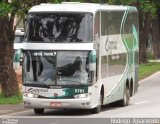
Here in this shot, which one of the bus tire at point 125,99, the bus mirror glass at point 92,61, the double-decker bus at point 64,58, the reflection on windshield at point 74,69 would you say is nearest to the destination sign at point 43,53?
the double-decker bus at point 64,58

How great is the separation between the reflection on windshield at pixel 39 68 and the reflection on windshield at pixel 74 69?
0.75ft

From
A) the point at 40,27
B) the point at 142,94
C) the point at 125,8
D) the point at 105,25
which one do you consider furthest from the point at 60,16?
the point at 142,94

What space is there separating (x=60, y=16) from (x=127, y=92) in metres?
5.74

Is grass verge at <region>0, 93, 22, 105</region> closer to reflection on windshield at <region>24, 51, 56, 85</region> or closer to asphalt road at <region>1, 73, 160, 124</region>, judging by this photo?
asphalt road at <region>1, 73, 160, 124</region>

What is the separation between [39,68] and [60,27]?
1475 millimetres

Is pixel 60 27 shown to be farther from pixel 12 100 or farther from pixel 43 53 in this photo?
pixel 12 100

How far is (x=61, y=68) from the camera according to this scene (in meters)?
21.8

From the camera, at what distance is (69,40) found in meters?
22.0

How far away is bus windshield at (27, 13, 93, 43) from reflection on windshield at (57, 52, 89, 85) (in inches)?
22.9

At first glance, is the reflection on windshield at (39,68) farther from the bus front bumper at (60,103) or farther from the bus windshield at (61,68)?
the bus front bumper at (60,103)

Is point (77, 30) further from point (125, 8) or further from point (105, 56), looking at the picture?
point (125, 8)

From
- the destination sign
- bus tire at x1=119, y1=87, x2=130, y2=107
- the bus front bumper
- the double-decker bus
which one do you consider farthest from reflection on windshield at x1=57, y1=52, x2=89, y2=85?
bus tire at x1=119, y1=87, x2=130, y2=107

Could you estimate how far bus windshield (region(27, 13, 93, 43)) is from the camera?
2209cm

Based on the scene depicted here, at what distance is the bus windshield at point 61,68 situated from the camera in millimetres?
21797
